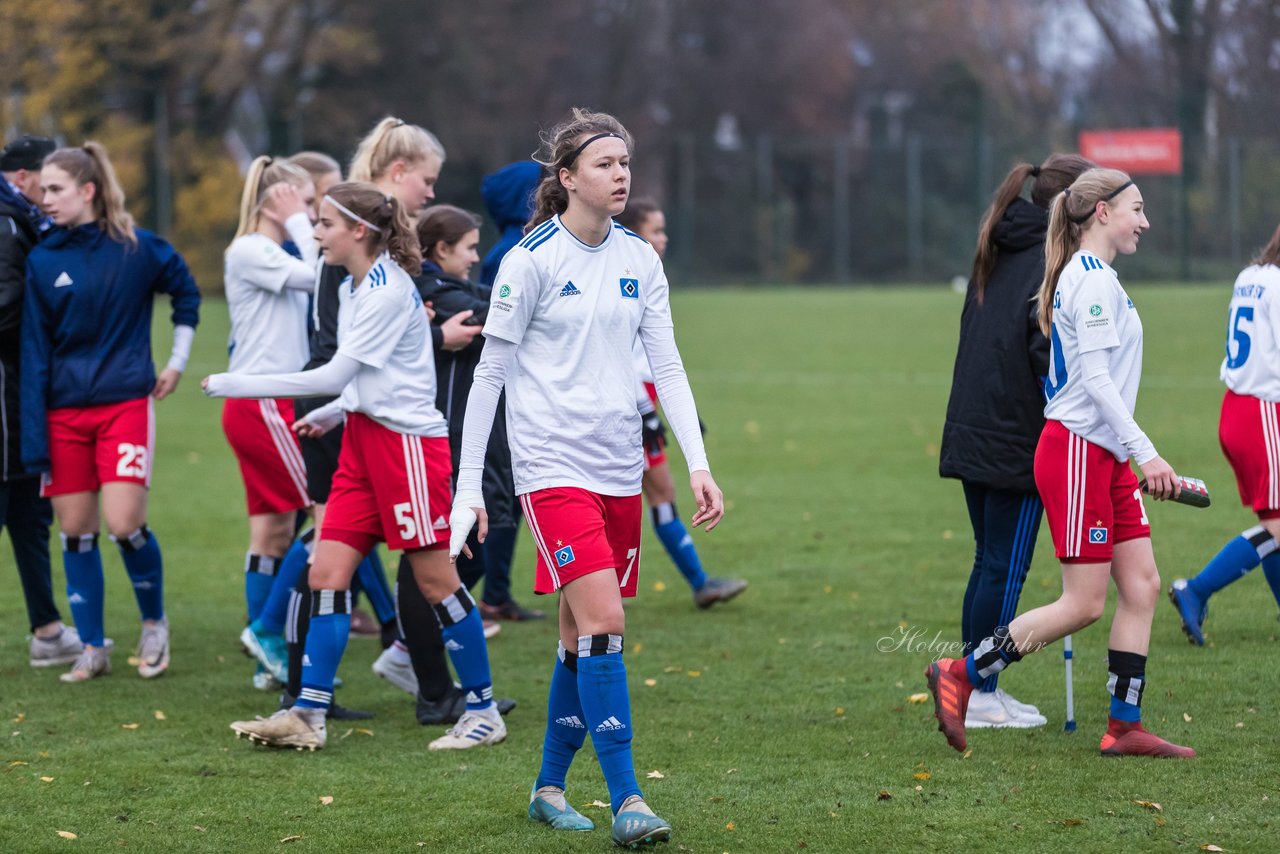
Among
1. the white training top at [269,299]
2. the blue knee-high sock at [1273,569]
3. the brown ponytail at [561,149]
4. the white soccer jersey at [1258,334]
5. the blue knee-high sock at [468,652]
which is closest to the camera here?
the brown ponytail at [561,149]

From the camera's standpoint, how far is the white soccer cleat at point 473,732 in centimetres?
570

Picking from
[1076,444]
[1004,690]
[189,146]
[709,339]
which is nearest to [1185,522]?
[1004,690]

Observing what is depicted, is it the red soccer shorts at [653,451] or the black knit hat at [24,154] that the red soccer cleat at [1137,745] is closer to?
the red soccer shorts at [653,451]

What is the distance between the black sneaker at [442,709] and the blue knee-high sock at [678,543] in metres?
2.16

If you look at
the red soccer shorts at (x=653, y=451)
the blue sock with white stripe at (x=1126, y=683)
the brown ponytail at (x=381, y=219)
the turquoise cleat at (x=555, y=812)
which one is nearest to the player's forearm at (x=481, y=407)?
the turquoise cleat at (x=555, y=812)

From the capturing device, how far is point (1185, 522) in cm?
998

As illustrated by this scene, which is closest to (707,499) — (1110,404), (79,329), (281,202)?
(1110,404)

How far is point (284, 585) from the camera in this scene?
259 inches

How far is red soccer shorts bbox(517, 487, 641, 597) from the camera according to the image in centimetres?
446

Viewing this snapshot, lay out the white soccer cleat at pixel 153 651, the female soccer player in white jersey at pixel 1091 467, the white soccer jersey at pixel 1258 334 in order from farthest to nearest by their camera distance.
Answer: the white soccer cleat at pixel 153 651, the white soccer jersey at pixel 1258 334, the female soccer player in white jersey at pixel 1091 467

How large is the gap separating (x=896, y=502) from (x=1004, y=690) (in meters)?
5.01

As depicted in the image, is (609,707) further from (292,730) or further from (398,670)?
(398,670)

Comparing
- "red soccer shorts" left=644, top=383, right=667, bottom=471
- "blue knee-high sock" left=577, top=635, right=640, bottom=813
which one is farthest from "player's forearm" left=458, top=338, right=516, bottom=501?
"red soccer shorts" left=644, top=383, right=667, bottom=471

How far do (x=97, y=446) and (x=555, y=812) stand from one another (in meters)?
2.84
